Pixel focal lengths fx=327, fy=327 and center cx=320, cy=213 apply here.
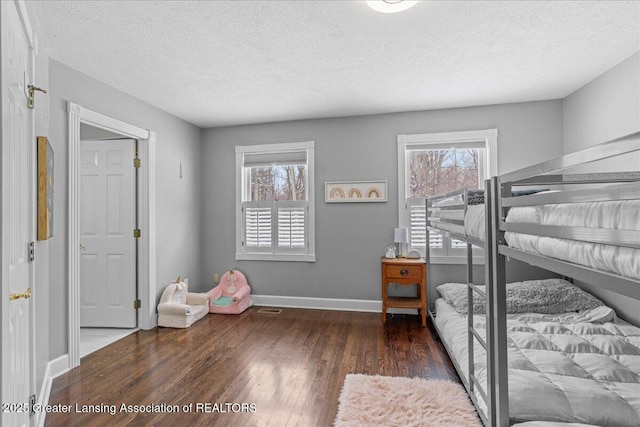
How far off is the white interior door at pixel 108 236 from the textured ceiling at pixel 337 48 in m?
0.85

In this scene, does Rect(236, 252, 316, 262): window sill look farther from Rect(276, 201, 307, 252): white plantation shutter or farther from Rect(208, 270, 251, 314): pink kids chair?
Rect(208, 270, 251, 314): pink kids chair

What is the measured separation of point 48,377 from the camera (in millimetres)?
2463

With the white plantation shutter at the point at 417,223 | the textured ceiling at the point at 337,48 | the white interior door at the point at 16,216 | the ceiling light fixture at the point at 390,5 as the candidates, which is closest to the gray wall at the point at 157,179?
the textured ceiling at the point at 337,48

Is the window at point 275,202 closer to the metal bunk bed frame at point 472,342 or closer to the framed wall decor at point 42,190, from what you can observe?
the metal bunk bed frame at point 472,342

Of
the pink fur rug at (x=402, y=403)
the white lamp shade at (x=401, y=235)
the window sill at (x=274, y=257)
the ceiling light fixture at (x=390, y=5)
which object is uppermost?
the ceiling light fixture at (x=390, y=5)

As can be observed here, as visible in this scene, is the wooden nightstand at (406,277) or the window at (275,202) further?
the window at (275,202)

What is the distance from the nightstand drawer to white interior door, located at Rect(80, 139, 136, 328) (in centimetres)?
289

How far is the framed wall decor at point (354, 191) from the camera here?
4211mm

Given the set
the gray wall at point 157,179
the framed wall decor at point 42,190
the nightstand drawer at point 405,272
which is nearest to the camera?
the framed wall decor at point 42,190

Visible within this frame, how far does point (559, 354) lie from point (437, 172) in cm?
242

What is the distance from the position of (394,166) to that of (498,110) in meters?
1.37

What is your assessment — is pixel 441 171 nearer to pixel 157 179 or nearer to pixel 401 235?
pixel 401 235

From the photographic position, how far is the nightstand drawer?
3.65 meters

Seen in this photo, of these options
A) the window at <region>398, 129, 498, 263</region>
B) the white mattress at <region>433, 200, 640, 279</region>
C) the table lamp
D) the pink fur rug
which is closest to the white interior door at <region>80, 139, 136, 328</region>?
the pink fur rug
